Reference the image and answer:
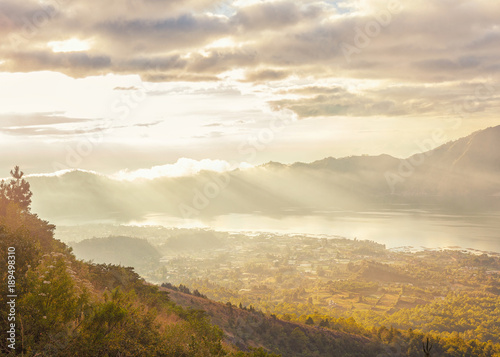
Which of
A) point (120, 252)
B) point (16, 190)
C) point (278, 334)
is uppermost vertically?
point (16, 190)

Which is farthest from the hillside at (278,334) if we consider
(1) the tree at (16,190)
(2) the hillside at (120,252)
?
(2) the hillside at (120,252)

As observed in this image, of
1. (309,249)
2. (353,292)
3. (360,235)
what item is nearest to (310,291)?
(353,292)

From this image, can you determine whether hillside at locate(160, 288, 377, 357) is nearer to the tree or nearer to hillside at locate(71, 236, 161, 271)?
the tree

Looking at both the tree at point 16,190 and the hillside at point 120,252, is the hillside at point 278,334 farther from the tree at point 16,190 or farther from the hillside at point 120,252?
the hillside at point 120,252

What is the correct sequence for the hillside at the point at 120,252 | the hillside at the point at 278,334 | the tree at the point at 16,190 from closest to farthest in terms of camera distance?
the tree at the point at 16,190 → the hillside at the point at 278,334 → the hillside at the point at 120,252

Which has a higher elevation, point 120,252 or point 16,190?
point 16,190

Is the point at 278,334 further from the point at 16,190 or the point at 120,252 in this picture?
the point at 120,252

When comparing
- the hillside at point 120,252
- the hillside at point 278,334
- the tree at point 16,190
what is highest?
the tree at point 16,190

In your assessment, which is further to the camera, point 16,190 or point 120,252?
point 120,252

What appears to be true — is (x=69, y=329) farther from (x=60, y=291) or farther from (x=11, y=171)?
(x=11, y=171)

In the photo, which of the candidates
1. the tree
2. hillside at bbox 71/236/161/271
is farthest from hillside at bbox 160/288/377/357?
Answer: hillside at bbox 71/236/161/271

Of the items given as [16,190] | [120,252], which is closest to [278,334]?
[16,190]
